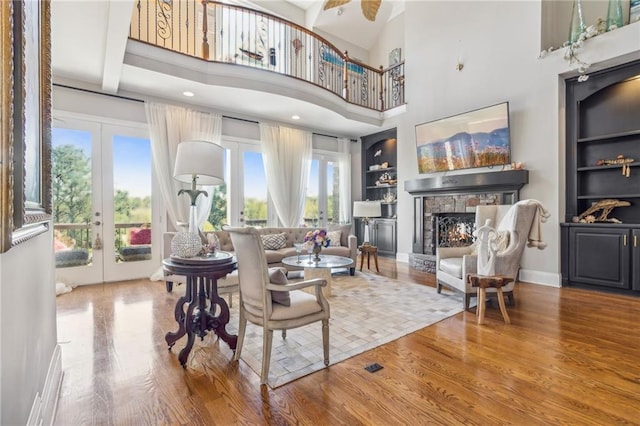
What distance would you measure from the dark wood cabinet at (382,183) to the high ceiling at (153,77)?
1.76 ft

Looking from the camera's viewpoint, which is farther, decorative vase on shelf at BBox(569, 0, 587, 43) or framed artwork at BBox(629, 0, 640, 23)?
decorative vase on shelf at BBox(569, 0, 587, 43)

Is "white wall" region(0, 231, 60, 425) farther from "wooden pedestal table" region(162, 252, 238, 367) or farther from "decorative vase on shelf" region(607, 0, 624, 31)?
"decorative vase on shelf" region(607, 0, 624, 31)

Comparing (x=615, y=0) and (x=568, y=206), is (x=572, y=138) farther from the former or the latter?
(x=615, y=0)

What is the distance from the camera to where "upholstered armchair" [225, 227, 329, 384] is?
6.78 feet

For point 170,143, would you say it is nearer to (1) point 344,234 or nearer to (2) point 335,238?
(2) point 335,238

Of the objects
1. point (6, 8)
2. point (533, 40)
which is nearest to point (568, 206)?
point (533, 40)

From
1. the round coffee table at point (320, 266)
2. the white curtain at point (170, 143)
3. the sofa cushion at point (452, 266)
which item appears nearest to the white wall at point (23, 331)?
the round coffee table at point (320, 266)

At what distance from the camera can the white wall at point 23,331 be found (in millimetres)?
930

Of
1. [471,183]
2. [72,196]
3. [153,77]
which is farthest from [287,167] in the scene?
[72,196]

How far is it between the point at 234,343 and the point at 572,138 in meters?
5.27

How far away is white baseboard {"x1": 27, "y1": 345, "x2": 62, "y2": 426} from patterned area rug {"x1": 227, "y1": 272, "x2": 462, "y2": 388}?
44.0 inches

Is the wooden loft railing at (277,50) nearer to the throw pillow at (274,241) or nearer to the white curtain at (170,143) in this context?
the white curtain at (170,143)

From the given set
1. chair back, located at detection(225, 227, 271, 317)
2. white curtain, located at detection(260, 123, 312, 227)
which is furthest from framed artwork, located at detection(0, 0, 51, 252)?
white curtain, located at detection(260, 123, 312, 227)

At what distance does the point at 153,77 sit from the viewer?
439cm
